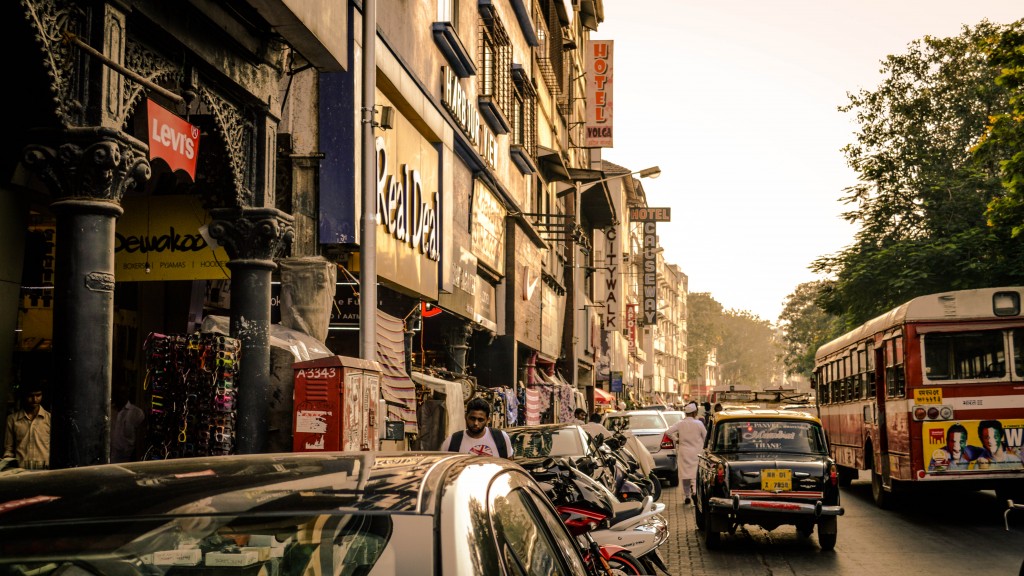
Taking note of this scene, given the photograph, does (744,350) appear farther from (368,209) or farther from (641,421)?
(368,209)

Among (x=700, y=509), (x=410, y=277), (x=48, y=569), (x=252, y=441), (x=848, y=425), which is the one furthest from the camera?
(x=848, y=425)

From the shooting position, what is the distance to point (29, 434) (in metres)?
13.1

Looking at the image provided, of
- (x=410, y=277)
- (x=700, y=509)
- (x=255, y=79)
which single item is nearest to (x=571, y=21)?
(x=410, y=277)

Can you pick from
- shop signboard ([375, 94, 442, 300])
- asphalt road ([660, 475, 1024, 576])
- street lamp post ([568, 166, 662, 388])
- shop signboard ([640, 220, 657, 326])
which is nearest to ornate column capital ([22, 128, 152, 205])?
asphalt road ([660, 475, 1024, 576])

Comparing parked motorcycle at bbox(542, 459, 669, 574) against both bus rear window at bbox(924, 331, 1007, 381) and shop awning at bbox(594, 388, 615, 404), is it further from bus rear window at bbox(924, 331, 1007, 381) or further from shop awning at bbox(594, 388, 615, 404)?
shop awning at bbox(594, 388, 615, 404)

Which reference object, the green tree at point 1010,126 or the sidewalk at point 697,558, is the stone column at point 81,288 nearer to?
the sidewalk at point 697,558

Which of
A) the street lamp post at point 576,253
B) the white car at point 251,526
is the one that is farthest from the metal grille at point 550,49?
the white car at point 251,526

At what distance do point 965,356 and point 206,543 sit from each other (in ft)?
54.7

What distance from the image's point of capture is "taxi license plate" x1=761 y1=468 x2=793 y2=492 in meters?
13.9

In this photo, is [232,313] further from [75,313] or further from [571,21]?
[571,21]

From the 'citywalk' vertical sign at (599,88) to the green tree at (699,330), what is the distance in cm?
11706

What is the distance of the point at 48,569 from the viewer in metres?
2.76

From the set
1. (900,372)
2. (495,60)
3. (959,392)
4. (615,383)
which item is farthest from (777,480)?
(615,383)

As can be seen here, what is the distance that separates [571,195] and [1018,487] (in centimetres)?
3379
